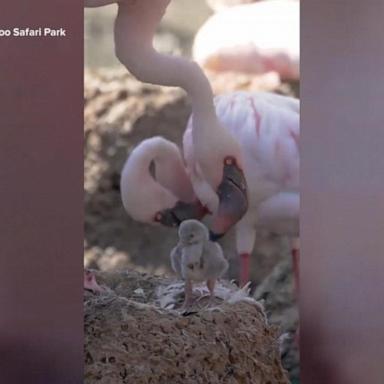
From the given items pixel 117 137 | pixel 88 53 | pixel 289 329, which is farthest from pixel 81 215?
pixel 289 329

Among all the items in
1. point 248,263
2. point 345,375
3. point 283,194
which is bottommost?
point 345,375

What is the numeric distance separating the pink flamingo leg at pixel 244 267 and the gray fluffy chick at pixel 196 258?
64 millimetres

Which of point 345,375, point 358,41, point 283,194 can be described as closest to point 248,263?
point 283,194

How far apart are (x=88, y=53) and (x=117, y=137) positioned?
35cm

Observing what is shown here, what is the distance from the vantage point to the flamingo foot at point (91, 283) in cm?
446

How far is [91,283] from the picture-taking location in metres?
4.48

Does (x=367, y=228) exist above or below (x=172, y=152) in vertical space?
below

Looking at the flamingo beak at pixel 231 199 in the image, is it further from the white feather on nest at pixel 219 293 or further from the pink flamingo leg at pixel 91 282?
the pink flamingo leg at pixel 91 282

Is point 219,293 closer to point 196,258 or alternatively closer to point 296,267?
point 196,258

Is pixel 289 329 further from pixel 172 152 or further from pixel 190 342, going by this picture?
pixel 172 152

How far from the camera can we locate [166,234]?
451 cm

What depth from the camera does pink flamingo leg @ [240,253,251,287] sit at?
4.48m

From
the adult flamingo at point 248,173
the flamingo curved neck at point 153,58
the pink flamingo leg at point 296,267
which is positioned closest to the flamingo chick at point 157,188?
the adult flamingo at point 248,173

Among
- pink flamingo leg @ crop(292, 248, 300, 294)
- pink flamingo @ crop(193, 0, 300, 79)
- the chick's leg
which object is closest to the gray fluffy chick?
the chick's leg
